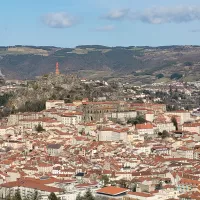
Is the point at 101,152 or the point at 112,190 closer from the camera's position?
the point at 112,190

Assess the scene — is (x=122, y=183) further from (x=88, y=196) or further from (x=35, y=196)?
(x=35, y=196)

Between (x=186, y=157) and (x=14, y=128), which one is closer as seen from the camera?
(x=186, y=157)

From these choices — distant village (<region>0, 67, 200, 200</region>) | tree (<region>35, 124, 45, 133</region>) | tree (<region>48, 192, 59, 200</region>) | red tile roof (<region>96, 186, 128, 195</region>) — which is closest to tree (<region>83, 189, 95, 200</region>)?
distant village (<region>0, 67, 200, 200</region>)

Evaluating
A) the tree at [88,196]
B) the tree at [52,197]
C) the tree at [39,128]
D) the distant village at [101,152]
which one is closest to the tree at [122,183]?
the distant village at [101,152]

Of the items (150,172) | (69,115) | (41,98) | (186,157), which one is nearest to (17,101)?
(41,98)

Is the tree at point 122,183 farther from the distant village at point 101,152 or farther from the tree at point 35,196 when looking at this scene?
the tree at point 35,196

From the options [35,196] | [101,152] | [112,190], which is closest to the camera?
[35,196]

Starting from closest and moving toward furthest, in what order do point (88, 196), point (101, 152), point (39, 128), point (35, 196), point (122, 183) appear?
point (88, 196), point (35, 196), point (122, 183), point (101, 152), point (39, 128)

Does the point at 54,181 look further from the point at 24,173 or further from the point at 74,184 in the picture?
the point at 24,173

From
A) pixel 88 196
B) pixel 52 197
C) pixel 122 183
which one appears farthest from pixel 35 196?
pixel 122 183
